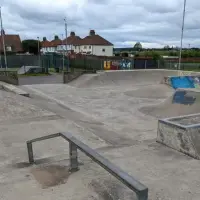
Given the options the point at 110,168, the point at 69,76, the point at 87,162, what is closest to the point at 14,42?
the point at 69,76

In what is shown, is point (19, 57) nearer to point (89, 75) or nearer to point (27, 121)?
point (89, 75)

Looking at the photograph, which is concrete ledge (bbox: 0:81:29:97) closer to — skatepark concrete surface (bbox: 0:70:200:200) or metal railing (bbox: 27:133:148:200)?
skatepark concrete surface (bbox: 0:70:200:200)

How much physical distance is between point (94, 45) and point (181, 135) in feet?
227

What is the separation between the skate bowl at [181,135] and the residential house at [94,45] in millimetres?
66976

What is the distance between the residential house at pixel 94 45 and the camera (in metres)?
72.1

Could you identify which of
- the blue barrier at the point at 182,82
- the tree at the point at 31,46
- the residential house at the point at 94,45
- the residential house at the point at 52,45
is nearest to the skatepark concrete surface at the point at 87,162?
the blue barrier at the point at 182,82

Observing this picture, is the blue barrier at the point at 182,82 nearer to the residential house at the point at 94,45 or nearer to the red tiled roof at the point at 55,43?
the residential house at the point at 94,45

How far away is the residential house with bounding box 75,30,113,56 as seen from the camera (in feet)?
237

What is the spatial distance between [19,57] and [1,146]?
36.8 metres

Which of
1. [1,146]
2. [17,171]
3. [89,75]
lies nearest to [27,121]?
[1,146]

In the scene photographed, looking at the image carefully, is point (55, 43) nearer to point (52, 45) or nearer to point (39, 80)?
point (52, 45)

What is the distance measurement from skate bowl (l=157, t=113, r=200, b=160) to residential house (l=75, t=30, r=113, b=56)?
67.0m

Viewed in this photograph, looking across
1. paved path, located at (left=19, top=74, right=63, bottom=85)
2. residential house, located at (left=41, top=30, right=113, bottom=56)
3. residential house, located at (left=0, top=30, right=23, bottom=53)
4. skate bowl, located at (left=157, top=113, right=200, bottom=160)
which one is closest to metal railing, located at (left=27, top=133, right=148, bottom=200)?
skate bowl, located at (left=157, top=113, right=200, bottom=160)

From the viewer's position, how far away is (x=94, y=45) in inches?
2840
